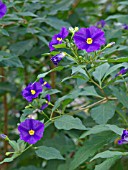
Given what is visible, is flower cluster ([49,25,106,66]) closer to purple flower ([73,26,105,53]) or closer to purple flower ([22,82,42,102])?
purple flower ([73,26,105,53])

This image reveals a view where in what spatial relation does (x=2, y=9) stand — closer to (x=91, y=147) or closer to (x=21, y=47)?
(x=21, y=47)

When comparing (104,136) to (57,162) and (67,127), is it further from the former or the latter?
(57,162)

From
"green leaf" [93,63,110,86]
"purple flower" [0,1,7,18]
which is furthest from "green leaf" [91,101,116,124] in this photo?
"purple flower" [0,1,7,18]

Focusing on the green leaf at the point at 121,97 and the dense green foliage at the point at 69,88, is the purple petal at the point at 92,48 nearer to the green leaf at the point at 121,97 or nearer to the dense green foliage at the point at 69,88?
the dense green foliage at the point at 69,88

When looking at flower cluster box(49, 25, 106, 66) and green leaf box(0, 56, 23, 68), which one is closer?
flower cluster box(49, 25, 106, 66)

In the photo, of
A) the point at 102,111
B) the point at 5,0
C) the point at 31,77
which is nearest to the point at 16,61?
the point at 5,0
